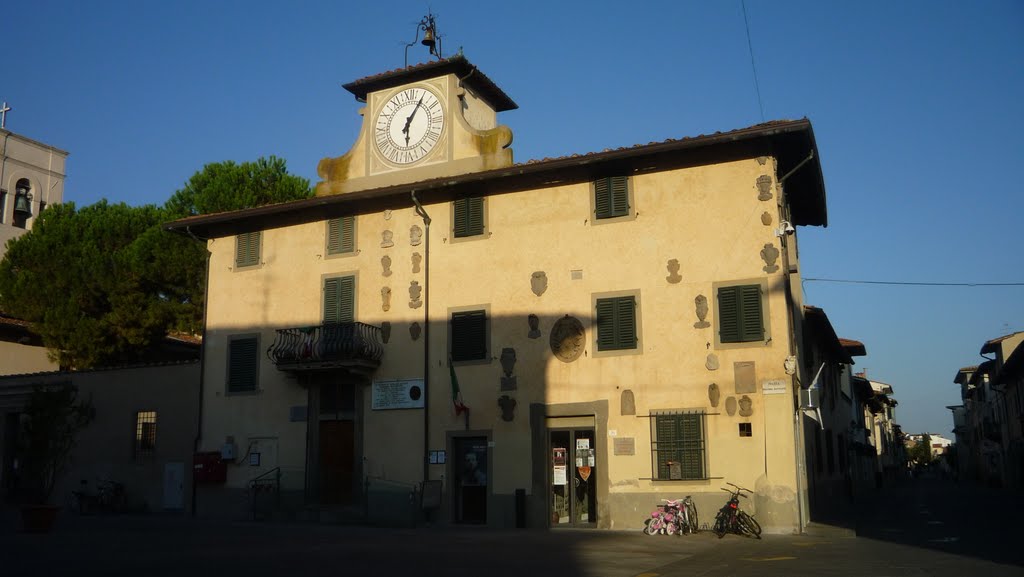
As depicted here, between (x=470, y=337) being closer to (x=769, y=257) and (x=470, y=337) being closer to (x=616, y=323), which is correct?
(x=616, y=323)

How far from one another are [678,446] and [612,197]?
566cm

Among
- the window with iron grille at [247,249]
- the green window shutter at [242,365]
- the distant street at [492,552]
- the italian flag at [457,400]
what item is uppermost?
the window with iron grille at [247,249]

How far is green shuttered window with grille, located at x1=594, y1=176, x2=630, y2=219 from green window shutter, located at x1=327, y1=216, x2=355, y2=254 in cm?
665

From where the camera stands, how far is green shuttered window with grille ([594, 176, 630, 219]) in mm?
20203

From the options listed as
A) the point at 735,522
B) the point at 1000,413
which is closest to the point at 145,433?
the point at 735,522

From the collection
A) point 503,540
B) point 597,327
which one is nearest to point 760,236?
point 597,327

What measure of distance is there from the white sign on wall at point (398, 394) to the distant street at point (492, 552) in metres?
3.11

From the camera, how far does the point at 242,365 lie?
23906 millimetres

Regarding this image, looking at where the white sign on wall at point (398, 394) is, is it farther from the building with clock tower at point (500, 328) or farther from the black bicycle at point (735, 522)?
the black bicycle at point (735, 522)

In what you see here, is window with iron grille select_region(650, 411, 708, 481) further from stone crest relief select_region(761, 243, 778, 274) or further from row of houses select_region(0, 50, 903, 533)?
stone crest relief select_region(761, 243, 778, 274)

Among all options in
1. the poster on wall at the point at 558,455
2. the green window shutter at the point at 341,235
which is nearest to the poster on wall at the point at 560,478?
the poster on wall at the point at 558,455

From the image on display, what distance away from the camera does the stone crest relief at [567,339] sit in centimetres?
2011

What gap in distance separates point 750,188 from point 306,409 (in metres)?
11.9

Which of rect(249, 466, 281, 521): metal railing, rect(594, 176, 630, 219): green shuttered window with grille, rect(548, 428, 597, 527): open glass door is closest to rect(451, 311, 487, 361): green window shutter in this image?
rect(548, 428, 597, 527): open glass door
